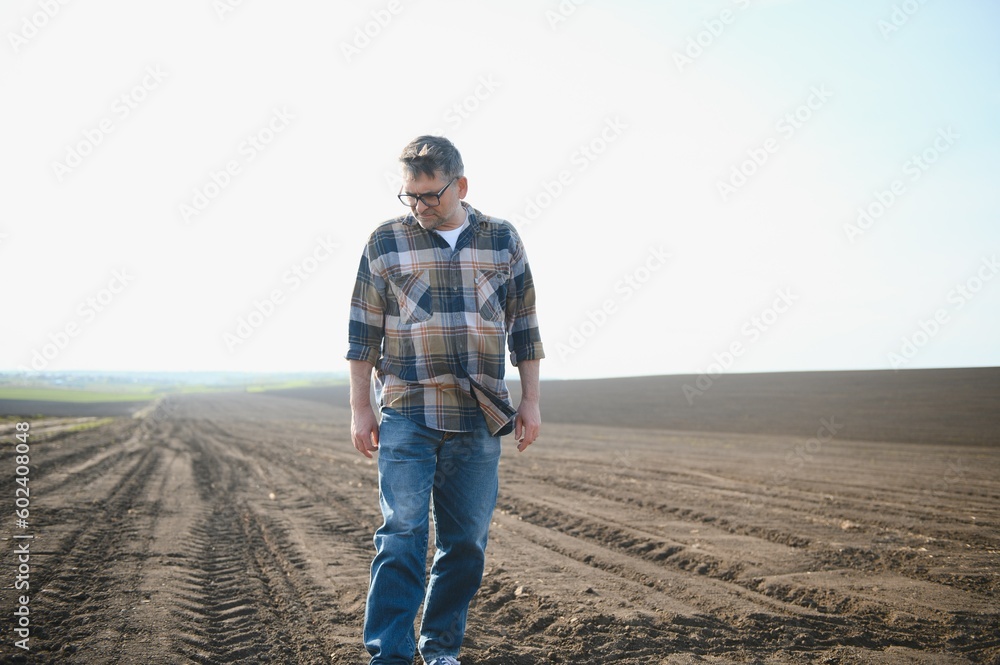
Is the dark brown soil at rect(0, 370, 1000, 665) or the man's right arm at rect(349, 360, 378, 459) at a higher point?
the man's right arm at rect(349, 360, 378, 459)

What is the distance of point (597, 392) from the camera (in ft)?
140

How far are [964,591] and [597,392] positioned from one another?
3883 centimetres

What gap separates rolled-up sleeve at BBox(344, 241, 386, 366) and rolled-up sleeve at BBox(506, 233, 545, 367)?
58cm

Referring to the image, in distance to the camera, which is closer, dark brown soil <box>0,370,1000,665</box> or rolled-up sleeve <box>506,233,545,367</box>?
rolled-up sleeve <box>506,233,545,367</box>

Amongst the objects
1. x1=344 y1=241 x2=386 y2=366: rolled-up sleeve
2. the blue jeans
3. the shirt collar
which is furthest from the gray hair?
the blue jeans

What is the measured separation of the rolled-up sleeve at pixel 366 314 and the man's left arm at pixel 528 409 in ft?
2.19

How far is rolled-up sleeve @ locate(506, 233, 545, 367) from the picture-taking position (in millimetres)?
2914

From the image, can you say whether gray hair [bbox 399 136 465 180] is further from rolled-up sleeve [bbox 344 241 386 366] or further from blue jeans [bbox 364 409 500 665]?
blue jeans [bbox 364 409 500 665]

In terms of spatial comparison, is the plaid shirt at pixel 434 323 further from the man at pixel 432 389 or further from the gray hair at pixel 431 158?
the gray hair at pixel 431 158

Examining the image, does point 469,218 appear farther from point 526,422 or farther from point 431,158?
point 526,422

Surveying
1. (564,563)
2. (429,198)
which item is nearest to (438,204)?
(429,198)

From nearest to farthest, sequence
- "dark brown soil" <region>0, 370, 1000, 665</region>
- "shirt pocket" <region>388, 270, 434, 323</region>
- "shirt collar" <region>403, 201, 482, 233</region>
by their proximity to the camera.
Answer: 1. "shirt pocket" <region>388, 270, 434, 323</region>
2. "shirt collar" <region>403, 201, 482, 233</region>
3. "dark brown soil" <region>0, 370, 1000, 665</region>

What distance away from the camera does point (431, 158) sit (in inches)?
104

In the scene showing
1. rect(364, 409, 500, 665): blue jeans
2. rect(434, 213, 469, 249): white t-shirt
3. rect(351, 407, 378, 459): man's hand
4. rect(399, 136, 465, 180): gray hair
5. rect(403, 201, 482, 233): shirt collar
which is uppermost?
rect(399, 136, 465, 180): gray hair
